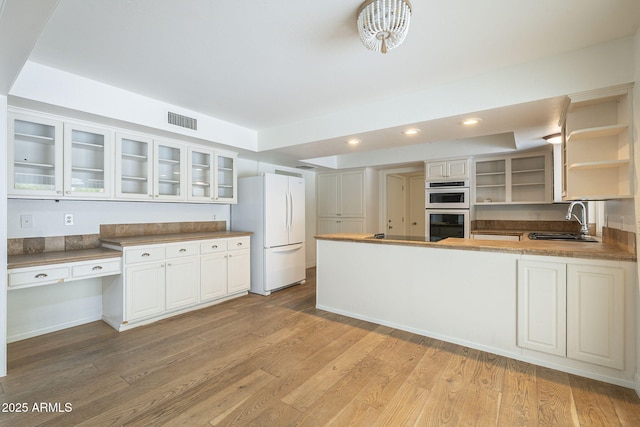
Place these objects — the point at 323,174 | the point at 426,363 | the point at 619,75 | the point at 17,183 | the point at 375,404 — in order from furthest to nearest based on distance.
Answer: the point at 323,174 → the point at 17,183 → the point at 426,363 → the point at 619,75 → the point at 375,404

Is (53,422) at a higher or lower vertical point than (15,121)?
lower

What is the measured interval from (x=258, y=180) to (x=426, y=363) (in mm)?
3121

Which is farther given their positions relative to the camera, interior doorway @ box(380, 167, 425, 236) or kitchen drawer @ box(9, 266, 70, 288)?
interior doorway @ box(380, 167, 425, 236)

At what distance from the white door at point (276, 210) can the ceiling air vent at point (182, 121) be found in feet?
3.81

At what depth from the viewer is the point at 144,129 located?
10.6ft

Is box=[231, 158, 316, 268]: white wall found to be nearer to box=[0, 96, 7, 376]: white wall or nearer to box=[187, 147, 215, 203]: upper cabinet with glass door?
box=[187, 147, 215, 203]: upper cabinet with glass door

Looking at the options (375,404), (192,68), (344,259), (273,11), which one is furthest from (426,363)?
(192,68)

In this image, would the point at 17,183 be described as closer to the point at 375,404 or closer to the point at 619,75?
the point at 375,404

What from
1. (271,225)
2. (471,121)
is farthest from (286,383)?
(471,121)

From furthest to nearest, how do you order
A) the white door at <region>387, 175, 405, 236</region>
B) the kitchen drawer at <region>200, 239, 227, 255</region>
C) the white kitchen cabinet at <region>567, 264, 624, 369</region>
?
the white door at <region>387, 175, 405, 236</region> → the kitchen drawer at <region>200, 239, 227, 255</region> → the white kitchen cabinet at <region>567, 264, 624, 369</region>

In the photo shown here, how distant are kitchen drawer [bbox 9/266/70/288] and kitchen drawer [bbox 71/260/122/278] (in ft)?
0.24

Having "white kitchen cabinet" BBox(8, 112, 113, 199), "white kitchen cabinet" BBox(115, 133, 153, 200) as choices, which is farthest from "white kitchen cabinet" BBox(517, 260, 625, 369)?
"white kitchen cabinet" BBox(8, 112, 113, 199)

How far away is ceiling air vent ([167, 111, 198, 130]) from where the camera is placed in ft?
10.9

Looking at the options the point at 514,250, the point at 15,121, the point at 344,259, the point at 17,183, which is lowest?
the point at 344,259
